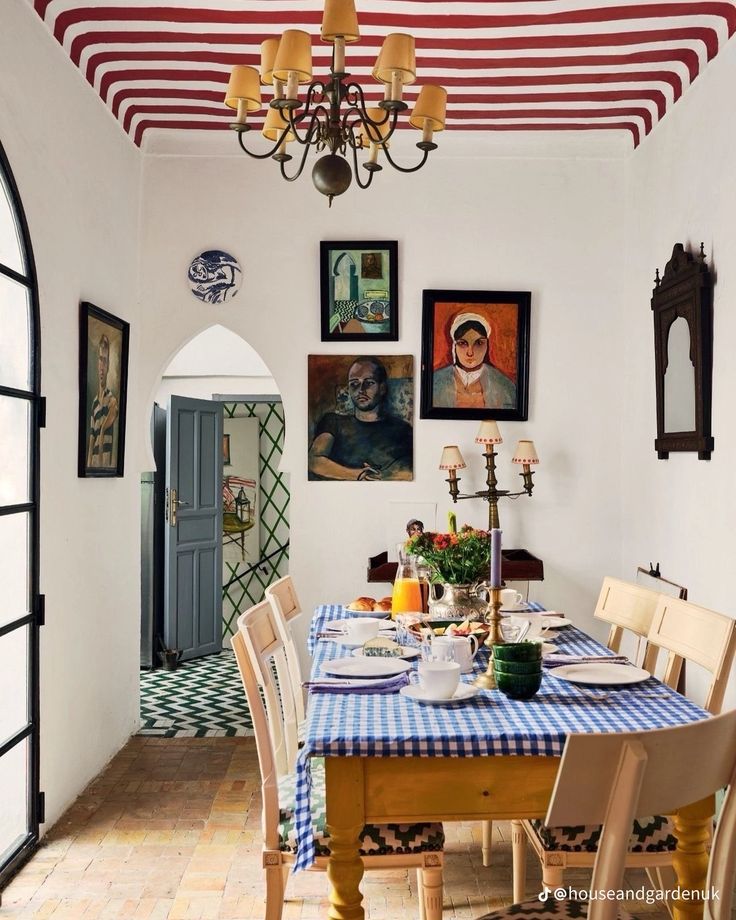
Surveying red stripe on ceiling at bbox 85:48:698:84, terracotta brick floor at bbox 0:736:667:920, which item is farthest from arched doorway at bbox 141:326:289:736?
red stripe on ceiling at bbox 85:48:698:84

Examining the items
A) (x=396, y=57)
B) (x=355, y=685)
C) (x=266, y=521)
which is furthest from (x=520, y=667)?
(x=266, y=521)

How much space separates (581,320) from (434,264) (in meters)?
0.81

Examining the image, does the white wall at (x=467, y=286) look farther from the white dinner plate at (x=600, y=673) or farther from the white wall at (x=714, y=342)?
the white dinner plate at (x=600, y=673)

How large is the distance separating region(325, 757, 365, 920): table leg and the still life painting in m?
2.98

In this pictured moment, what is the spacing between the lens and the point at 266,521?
7898 mm

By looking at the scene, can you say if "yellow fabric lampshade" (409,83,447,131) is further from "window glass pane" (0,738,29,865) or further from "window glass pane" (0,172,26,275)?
"window glass pane" (0,738,29,865)

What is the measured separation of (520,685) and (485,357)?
2.90 metres

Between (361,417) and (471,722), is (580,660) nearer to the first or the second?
(471,722)

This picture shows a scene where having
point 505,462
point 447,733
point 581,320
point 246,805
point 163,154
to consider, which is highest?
point 163,154

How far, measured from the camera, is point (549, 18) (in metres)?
3.55

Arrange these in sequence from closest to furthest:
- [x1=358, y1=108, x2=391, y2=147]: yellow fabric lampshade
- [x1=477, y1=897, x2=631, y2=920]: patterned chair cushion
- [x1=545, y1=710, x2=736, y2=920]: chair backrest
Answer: [x1=545, y1=710, x2=736, y2=920]: chair backrest
[x1=477, y1=897, x2=631, y2=920]: patterned chair cushion
[x1=358, y1=108, x2=391, y2=147]: yellow fabric lampshade

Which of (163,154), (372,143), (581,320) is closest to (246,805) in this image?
(372,143)

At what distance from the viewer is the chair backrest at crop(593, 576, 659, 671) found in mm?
2914

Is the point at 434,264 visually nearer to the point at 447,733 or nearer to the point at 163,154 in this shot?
the point at 163,154
